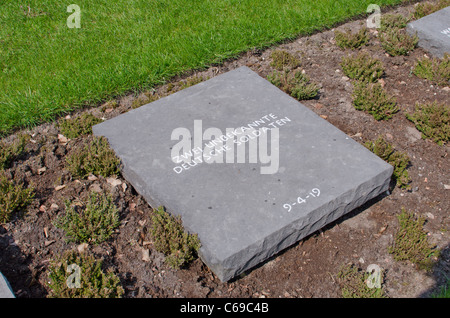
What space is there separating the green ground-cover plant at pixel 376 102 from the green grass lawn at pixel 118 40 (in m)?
1.77

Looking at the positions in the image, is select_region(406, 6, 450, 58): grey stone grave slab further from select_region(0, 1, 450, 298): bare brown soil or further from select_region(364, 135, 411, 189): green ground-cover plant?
select_region(364, 135, 411, 189): green ground-cover plant

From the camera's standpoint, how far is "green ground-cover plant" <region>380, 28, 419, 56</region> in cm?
676

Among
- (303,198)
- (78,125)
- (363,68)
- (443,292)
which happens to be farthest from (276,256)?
(363,68)

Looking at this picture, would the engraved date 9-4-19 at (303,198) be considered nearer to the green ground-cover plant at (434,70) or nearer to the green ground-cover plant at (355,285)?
the green ground-cover plant at (355,285)

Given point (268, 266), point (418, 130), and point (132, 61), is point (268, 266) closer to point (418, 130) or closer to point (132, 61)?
point (418, 130)

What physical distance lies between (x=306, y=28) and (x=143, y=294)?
498cm

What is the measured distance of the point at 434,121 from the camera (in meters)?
5.43

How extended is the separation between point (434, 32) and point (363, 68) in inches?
60.7

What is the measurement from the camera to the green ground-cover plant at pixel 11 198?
4363 mm

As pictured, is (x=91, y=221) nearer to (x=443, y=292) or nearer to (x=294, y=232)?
(x=294, y=232)

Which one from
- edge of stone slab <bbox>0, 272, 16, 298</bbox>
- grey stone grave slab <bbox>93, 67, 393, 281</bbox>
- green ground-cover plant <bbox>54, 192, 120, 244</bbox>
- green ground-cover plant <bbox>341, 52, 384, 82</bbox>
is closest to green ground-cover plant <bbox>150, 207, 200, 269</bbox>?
grey stone grave slab <bbox>93, 67, 393, 281</bbox>

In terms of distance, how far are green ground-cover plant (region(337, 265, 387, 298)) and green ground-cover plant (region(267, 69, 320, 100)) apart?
2553mm

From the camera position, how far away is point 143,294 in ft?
12.8
